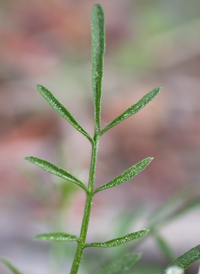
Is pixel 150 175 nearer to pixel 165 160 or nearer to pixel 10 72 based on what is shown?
pixel 165 160

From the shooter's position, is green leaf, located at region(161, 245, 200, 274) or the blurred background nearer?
green leaf, located at region(161, 245, 200, 274)

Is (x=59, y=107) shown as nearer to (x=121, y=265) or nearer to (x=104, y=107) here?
(x=121, y=265)

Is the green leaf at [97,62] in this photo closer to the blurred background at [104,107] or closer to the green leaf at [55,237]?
the green leaf at [55,237]

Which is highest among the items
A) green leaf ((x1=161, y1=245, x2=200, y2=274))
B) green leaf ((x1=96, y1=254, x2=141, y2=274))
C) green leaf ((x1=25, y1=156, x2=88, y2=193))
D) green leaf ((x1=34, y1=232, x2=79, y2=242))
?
green leaf ((x1=25, y1=156, x2=88, y2=193))

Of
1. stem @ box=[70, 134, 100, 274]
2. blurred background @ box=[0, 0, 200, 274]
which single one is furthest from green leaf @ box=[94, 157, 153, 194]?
blurred background @ box=[0, 0, 200, 274]

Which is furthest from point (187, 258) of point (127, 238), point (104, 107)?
point (104, 107)

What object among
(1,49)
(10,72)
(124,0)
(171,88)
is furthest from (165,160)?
(124,0)

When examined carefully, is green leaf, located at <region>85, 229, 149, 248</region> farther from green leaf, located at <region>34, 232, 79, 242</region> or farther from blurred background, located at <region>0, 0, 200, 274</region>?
blurred background, located at <region>0, 0, 200, 274</region>

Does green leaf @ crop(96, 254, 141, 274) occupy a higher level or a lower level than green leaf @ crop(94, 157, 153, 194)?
lower
